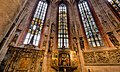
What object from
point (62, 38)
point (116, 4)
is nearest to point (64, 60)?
point (62, 38)

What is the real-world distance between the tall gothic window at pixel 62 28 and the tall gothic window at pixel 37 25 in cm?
198

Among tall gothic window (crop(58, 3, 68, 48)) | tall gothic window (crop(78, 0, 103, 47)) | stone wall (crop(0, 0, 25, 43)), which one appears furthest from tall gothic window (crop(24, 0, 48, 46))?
tall gothic window (crop(78, 0, 103, 47))

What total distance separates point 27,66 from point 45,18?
19.4 ft

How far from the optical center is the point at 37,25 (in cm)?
1004

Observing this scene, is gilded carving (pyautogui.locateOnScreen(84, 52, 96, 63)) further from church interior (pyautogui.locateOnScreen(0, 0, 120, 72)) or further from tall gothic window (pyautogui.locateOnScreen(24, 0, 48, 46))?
tall gothic window (pyautogui.locateOnScreen(24, 0, 48, 46))

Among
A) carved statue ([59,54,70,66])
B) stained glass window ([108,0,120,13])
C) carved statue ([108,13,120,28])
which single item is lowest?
carved statue ([59,54,70,66])

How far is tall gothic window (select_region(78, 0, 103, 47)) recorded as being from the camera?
876 centimetres

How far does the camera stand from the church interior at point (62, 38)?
21.6 ft

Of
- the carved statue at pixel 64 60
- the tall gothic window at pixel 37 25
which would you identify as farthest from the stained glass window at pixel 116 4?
the tall gothic window at pixel 37 25

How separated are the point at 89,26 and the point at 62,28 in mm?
2840

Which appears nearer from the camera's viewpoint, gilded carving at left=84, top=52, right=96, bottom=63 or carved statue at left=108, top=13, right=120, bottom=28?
gilded carving at left=84, top=52, right=96, bottom=63

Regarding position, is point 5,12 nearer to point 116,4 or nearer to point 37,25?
point 37,25

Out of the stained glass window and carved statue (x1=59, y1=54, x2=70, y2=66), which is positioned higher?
the stained glass window

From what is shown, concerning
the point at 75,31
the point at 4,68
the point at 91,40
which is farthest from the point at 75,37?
the point at 4,68
